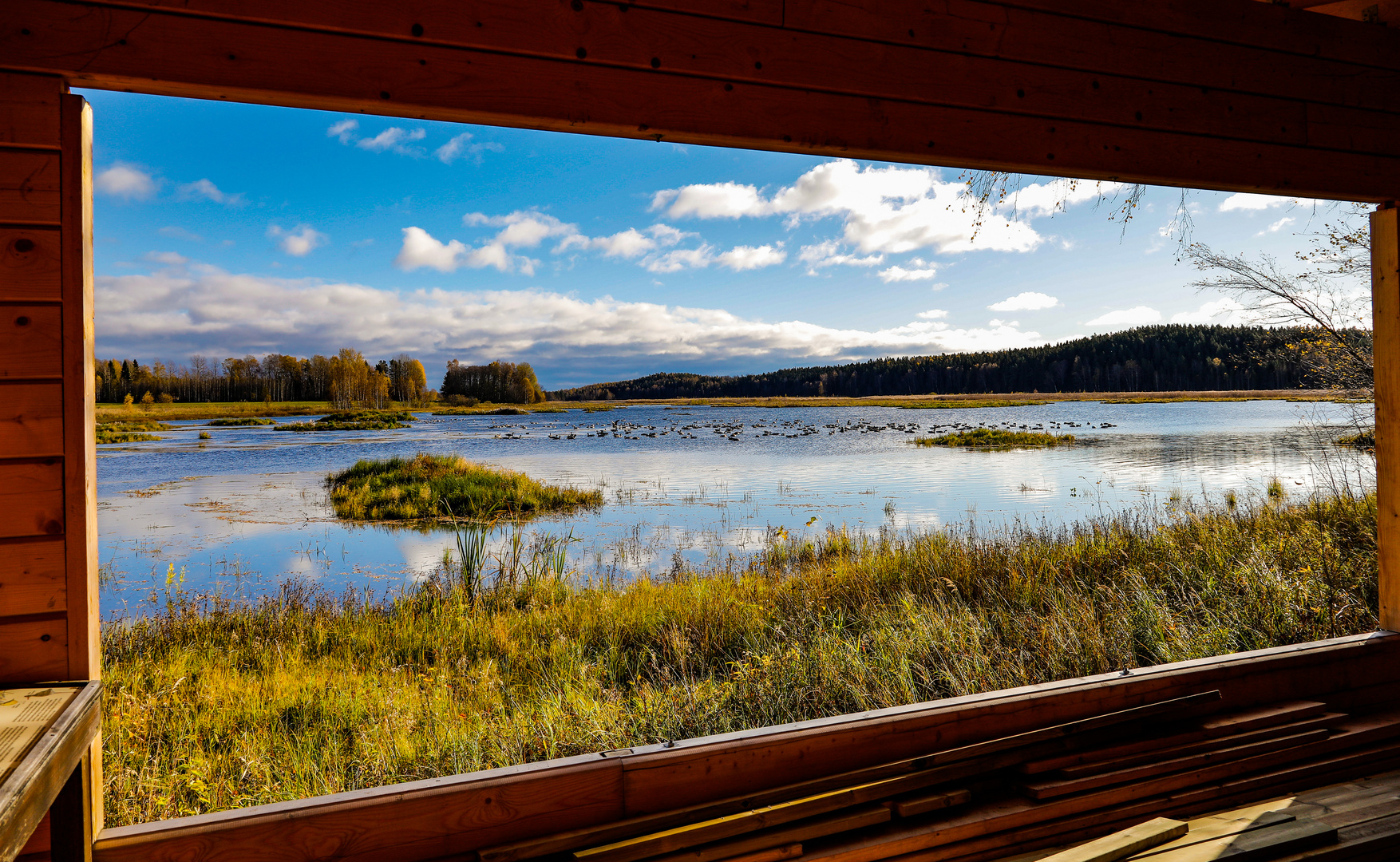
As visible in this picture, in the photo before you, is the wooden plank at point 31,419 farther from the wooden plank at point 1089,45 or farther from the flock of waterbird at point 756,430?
the flock of waterbird at point 756,430

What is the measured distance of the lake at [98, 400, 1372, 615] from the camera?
877cm

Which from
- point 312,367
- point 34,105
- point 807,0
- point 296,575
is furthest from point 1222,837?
point 312,367

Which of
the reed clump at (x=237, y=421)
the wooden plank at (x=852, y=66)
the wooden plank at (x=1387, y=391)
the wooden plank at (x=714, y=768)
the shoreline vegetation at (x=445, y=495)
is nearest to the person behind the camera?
the wooden plank at (x=714, y=768)

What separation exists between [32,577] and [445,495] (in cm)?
1355

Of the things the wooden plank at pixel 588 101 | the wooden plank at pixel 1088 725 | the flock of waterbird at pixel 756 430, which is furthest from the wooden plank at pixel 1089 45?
the flock of waterbird at pixel 756 430

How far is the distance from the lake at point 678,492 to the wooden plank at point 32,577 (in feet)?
16.4

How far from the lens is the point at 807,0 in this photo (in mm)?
2010

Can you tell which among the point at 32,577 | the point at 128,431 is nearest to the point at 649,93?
the point at 32,577

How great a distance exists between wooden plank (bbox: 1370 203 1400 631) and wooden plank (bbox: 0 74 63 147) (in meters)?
4.53

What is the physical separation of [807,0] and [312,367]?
109ft

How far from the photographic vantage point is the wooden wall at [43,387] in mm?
1428

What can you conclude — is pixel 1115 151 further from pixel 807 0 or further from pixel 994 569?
pixel 994 569

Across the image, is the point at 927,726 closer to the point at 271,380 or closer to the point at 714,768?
the point at 714,768

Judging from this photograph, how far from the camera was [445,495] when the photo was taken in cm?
1431
